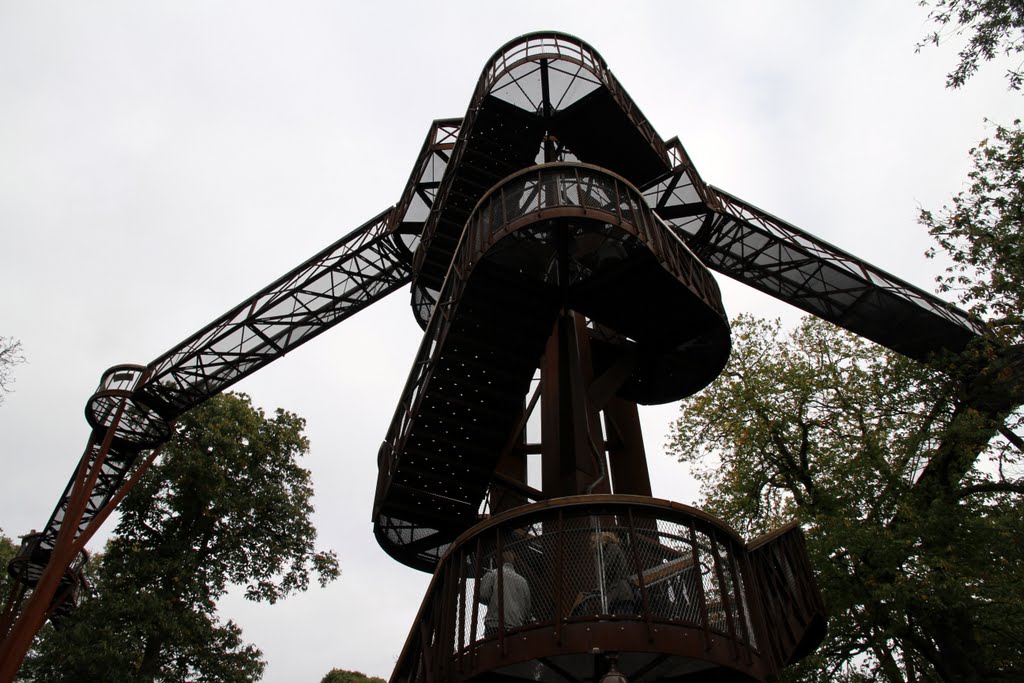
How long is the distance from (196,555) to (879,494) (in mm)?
16995

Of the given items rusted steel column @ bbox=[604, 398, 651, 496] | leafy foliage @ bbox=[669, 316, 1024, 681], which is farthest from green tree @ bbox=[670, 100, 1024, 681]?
rusted steel column @ bbox=[604, 398, 651, 496]

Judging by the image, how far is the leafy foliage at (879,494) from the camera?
1320 cm

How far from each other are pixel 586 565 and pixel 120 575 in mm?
16847

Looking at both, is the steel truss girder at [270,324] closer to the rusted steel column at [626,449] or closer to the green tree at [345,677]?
the rusted steel column at [626,449]

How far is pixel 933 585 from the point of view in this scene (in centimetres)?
1288

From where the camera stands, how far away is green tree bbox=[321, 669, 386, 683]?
42.6m

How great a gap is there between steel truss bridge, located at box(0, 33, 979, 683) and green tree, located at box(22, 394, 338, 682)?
1.45m

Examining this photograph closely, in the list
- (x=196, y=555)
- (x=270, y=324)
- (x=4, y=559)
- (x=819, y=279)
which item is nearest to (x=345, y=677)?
(x=4, y=559)

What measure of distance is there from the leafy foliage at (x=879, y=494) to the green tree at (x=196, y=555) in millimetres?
11835

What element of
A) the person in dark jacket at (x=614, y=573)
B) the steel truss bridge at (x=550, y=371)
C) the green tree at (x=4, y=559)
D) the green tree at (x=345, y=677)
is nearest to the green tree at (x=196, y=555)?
the steel truss bridge at (x=550, y=371)

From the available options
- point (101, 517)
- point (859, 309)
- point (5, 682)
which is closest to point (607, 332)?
point (859, 309)

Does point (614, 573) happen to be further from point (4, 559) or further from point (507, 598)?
point (4, 559)

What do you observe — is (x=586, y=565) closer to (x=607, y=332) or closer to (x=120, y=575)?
(x=607, y=332)

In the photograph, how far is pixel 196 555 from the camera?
20.6 m
